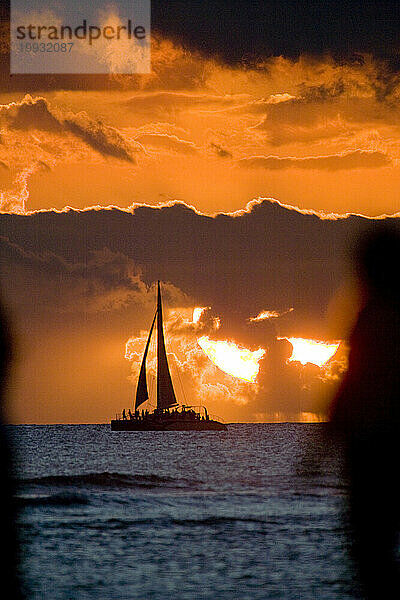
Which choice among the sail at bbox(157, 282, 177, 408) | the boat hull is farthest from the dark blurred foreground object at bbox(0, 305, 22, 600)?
the boat hull

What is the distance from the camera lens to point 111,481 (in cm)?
7950

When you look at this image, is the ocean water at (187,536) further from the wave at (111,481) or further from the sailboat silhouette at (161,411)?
the sailboat silhouette at (161,411)

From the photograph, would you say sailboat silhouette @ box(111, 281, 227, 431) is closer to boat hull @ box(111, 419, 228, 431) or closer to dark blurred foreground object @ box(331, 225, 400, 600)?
boat hull @ box(111, 419, 228, 431)

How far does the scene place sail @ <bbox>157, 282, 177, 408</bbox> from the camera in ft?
511

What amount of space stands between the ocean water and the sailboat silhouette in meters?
70.6

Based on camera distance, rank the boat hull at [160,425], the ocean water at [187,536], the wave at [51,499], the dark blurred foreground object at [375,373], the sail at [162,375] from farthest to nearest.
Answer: the boat hull at [160,425]
the sail at [162,375]
the wave at [51,499]
the ocean water at [187,536]
the dark blurred foreground object at [375,373]

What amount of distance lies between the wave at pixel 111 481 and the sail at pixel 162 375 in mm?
66741

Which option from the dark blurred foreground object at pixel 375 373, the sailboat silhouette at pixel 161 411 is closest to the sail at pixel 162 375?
the sailboat silhouette at pixel 161 411

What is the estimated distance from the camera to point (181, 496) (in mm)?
66375

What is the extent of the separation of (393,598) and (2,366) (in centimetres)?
1818

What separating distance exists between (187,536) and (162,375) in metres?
115

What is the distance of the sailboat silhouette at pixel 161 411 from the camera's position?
Result: 515 ft

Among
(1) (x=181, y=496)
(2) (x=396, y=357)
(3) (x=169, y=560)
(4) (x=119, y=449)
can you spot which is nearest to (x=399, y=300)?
(2) (x=396, y=357)

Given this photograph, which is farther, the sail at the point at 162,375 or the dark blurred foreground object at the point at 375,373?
the sail at the point at 162,375
